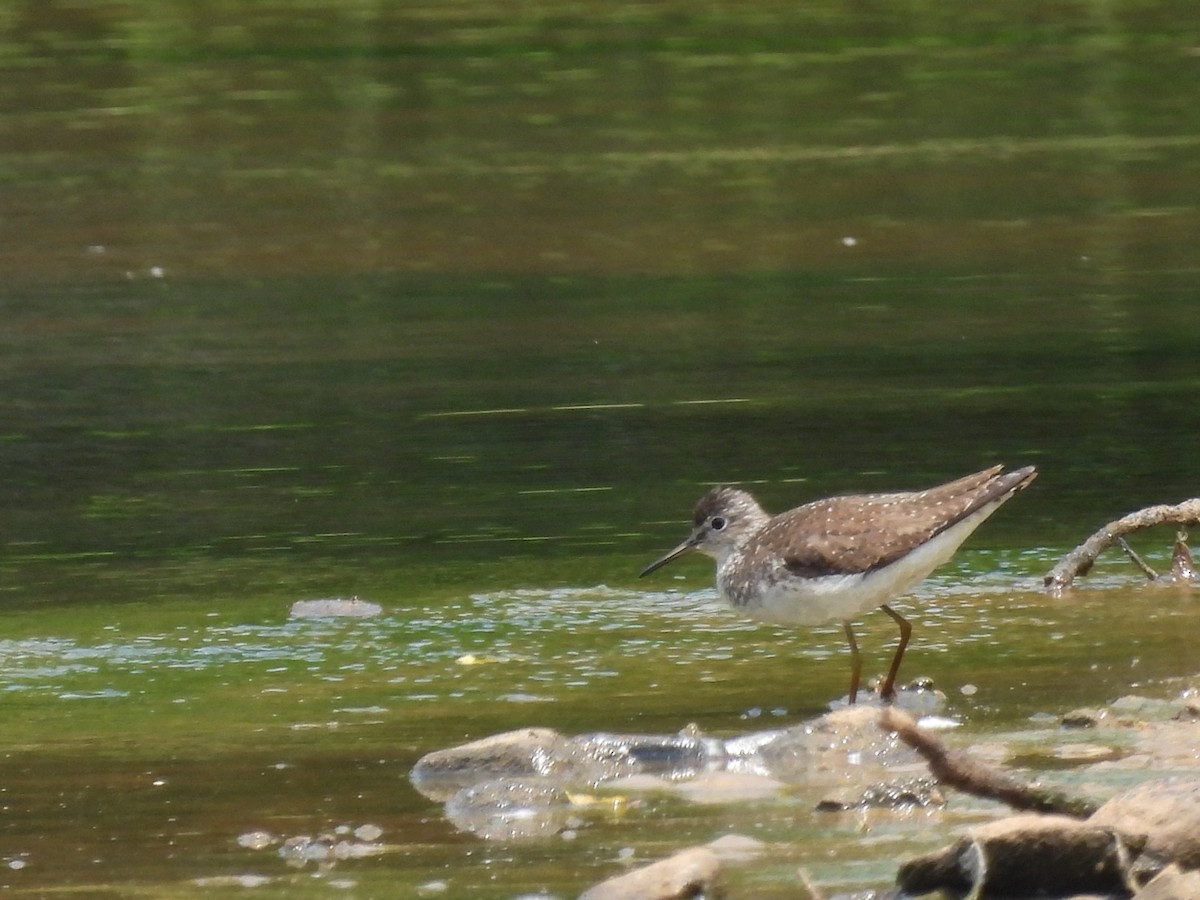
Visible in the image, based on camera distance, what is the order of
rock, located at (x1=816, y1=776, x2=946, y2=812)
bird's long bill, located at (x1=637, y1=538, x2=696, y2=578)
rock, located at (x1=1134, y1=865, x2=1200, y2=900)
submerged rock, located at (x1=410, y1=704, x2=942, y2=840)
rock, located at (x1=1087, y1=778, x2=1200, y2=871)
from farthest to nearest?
1. bird's long bill, located at (x1=637, y1=538, x2=696, y2=578)
2. submerged rock, located at (x1=410, y1=704, x2=942, y2=840)
3. rock, located at (x1=816, y1=776, x2=946, y2=812)
4. rock, located at (x1=1087, y1=778, x2=1200, y2=871)
5. rock, located at (x1=1134, y1=865, x2=1200, y2=900)

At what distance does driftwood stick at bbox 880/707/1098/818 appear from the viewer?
5195 millimetres

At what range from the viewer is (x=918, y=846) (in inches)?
239

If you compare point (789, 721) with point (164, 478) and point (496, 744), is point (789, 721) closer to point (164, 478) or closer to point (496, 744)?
point (496, 744)

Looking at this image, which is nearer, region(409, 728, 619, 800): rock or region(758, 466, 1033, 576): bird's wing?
region(409, 728, 619, 800): rock

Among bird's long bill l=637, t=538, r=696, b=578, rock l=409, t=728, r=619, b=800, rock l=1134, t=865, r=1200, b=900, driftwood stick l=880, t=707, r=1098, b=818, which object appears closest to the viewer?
rock l=1134, t=865, r=1200, b=900

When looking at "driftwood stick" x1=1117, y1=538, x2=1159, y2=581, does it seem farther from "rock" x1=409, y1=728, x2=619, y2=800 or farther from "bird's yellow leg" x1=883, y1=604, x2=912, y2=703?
"rock" x1=409, y1=728, x2=619, y2=800

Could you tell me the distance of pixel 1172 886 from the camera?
4.98 metres

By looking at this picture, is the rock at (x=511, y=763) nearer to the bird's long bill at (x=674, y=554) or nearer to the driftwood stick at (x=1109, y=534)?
the bird's long bill at (x=674, y=554)

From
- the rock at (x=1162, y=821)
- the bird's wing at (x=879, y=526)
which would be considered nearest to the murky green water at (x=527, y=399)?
the bird's wing at (x=879, y=526)

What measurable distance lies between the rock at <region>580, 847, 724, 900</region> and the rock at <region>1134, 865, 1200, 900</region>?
3.20 feet

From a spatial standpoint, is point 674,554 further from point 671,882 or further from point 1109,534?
point 671,882

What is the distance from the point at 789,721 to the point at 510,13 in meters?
20.5

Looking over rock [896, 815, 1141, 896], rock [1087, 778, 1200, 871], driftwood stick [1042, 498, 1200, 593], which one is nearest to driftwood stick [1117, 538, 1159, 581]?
driftwood stick [1042, 498, 1200, 593]

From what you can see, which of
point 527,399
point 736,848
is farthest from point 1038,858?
point 527,399
